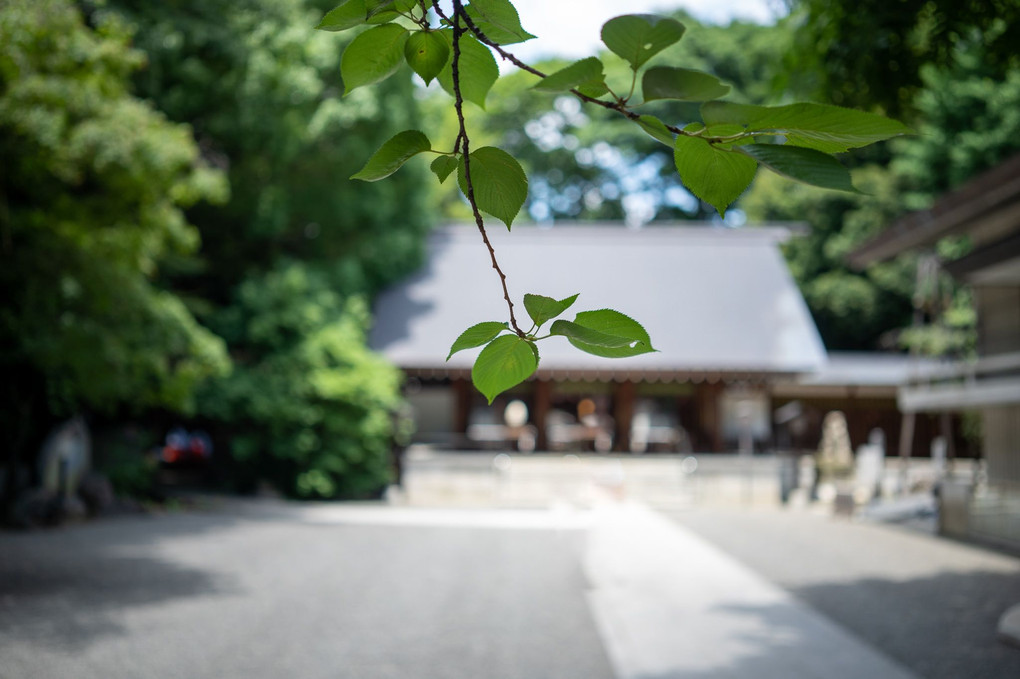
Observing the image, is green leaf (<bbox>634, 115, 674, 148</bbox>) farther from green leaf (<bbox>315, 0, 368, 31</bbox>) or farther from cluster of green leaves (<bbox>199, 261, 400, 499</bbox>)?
cluster of green leaves (<bbox>199, 261, 400, 499</bbox>)

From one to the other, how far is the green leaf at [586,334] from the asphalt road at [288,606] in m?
3.96

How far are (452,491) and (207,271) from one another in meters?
5.59

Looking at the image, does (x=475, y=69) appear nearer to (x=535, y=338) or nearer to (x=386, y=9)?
(x=386, y=9)

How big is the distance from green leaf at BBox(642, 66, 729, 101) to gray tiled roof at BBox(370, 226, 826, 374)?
1402cm

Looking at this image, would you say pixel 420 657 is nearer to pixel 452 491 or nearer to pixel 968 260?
pixel 968 260

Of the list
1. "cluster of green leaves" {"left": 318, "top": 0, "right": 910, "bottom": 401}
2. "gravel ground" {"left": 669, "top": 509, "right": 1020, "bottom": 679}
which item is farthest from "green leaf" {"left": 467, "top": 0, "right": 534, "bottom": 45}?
"gravel ground" {"left": 669, "top": 509, "right": 1020, "bottom": 679}

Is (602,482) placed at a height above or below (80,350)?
below

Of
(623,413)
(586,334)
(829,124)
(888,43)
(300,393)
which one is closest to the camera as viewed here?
(829,124)

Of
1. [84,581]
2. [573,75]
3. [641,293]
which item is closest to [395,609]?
[84,581]

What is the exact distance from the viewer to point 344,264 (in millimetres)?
14805

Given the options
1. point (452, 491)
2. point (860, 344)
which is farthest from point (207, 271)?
point (860, 344)

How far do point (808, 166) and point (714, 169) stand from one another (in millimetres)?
97

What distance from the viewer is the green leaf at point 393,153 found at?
0.68 metres

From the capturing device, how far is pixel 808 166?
1.88 feet
